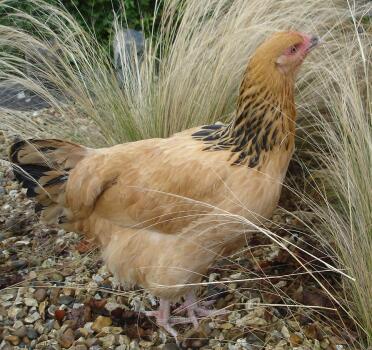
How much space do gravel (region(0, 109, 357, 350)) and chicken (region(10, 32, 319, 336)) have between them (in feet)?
0.62

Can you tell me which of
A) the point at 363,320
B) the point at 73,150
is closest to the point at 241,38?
the point at 73,150

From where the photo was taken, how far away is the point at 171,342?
96.5 inches

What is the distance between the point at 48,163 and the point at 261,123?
36.7 inches

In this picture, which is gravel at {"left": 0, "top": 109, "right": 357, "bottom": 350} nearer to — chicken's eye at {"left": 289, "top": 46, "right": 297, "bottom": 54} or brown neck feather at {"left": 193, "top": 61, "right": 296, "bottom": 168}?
brown neck feather at {"left": 193, "top": 61, "right": 296, "bottom": 168}

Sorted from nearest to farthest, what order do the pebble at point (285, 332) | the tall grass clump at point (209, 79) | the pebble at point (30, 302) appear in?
the pebble at point (285, 332), the pebble at point (30, 302), the tall grass clump at point (209, 79)

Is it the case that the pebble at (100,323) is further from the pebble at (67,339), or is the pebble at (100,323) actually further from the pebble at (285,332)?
the pebble at (285,332)

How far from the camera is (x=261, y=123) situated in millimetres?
2064

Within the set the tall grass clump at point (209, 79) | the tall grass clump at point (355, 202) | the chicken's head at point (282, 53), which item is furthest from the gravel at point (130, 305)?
the chicken's head at point (282, 53)

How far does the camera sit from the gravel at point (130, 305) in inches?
92.5

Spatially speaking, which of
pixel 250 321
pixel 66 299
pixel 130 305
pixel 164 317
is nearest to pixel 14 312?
pixel 66 299

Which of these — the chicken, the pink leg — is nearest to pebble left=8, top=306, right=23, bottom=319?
the chicken

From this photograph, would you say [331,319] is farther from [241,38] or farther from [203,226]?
[241,38]

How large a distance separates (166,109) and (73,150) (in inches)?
29.2

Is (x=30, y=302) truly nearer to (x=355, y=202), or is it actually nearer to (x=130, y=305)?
(x=130, y=305)
